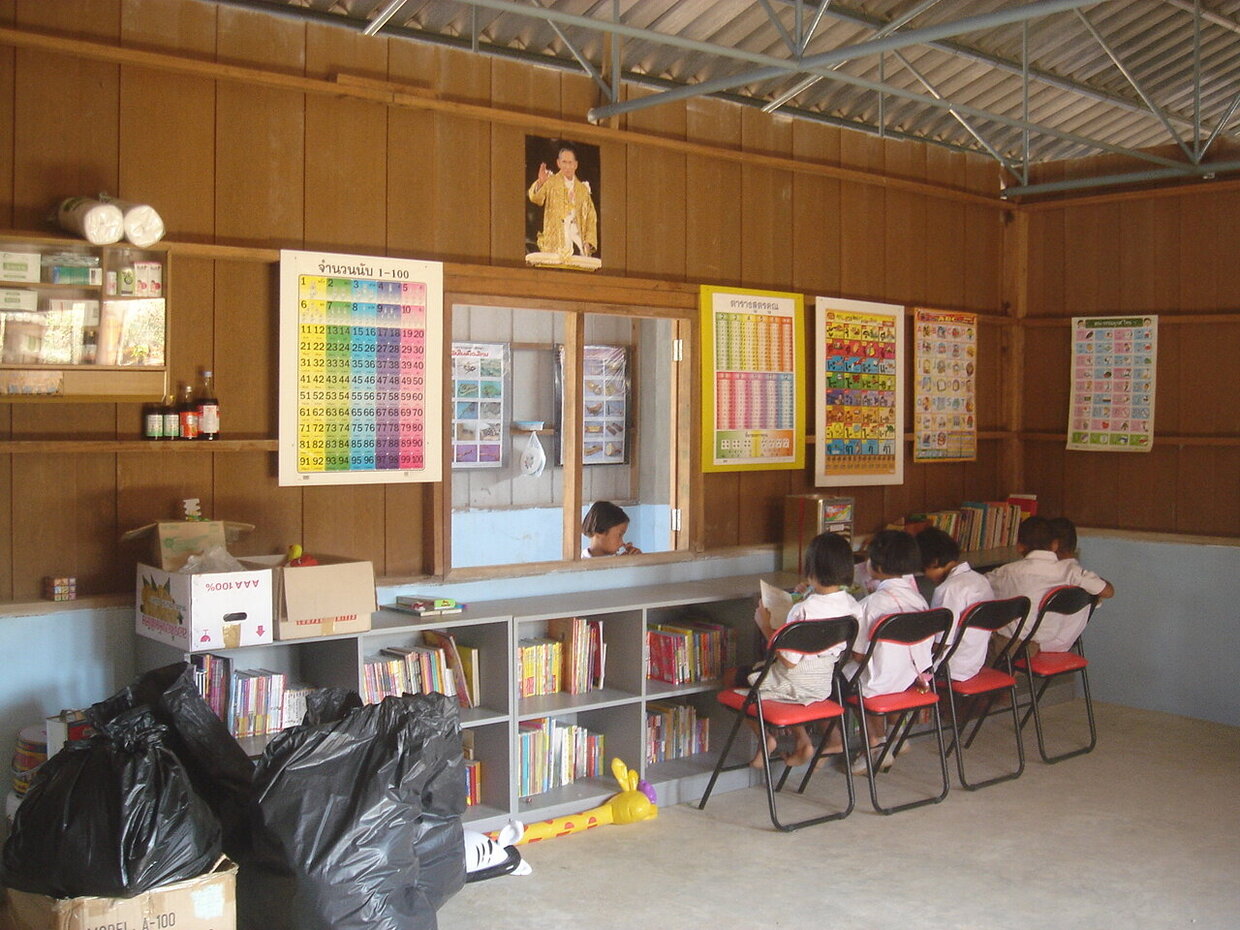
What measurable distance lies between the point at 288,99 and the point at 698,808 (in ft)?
11.1

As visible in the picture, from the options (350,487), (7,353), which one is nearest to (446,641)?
(350,487)

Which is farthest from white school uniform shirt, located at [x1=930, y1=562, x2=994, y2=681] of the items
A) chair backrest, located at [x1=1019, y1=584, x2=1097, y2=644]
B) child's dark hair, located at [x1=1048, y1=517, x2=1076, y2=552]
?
child's dark hair, located at [x1=1048, y1=517, x2=1076, y2=552]

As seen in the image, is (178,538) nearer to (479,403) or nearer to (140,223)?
(140,223)

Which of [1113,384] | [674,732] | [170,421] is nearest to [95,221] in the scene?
[170,421]

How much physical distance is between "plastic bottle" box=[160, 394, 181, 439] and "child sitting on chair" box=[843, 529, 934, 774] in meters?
2.92

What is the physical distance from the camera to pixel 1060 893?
4.41 m

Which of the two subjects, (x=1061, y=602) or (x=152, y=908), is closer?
(x=152, y=908)

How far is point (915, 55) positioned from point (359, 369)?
397 cm

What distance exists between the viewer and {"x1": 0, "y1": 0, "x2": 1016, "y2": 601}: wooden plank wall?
4.32 metres

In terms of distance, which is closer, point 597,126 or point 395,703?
point 395,703

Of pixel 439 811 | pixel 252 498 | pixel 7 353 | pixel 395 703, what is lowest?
pixel 439 811

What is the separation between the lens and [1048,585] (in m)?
6.23

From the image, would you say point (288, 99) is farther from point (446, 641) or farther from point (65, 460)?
point (446, 641)

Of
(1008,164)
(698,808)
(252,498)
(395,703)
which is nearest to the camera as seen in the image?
(395,703)
